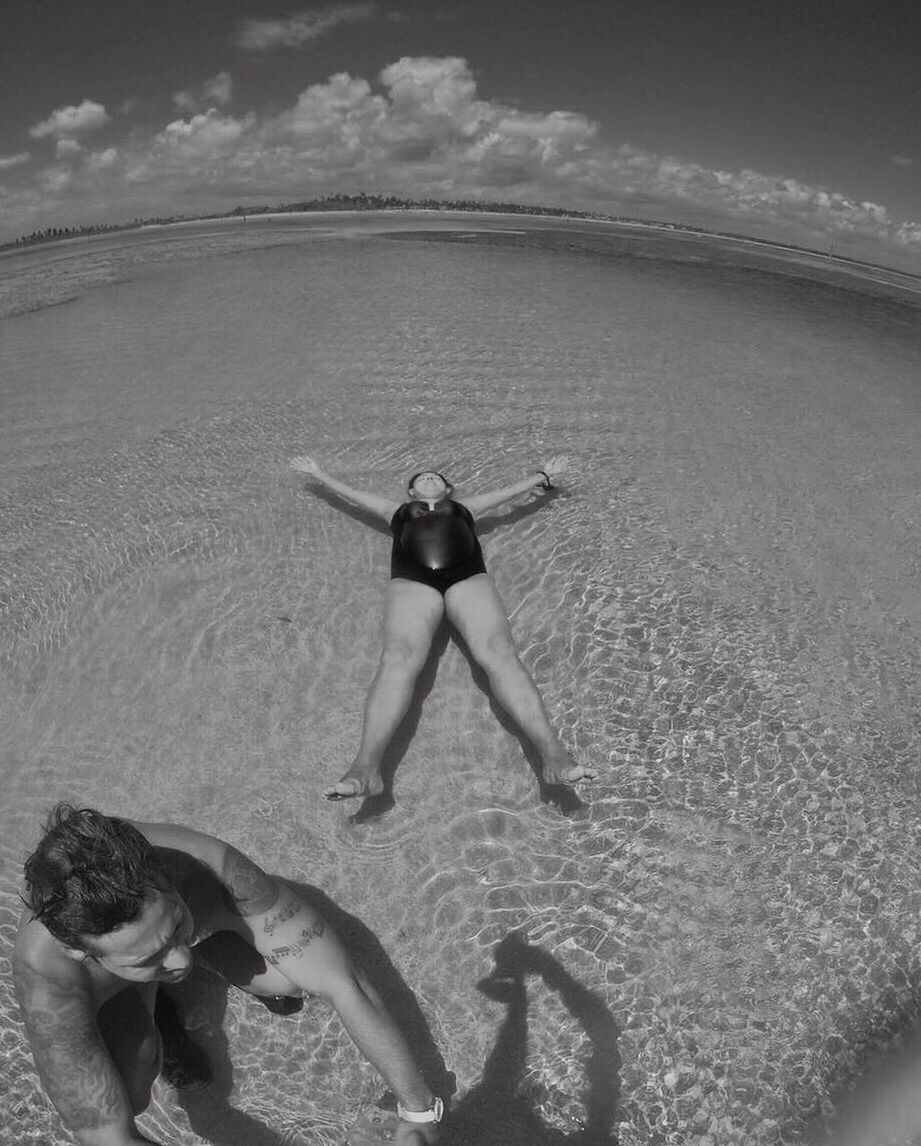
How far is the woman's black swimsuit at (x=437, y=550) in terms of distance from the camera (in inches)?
173

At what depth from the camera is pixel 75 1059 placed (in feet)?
6.74

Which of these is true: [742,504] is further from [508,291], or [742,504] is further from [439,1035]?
[508,291]

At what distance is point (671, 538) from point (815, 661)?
1.55 metres

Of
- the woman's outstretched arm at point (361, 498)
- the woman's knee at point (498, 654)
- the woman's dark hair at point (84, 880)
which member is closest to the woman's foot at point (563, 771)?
the woman's knee at point (498, 654)

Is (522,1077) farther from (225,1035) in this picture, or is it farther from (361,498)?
(361,498)

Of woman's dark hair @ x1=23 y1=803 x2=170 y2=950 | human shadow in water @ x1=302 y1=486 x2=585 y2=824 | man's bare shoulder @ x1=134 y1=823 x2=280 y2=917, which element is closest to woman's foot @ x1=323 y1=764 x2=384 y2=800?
human shadow in water @ x1=302 y1=486 x2=585 y2=824

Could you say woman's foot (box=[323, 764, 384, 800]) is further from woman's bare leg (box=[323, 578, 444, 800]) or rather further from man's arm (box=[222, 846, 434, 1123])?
man's arm (box=[222, 846, 434, 1123])

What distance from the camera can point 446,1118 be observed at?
274 centimetres

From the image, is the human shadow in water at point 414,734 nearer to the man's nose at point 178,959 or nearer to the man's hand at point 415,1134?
the man's hand at point 415,1134

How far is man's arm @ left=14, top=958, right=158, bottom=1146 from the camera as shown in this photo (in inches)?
78.0

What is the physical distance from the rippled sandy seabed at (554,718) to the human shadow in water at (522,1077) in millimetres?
12

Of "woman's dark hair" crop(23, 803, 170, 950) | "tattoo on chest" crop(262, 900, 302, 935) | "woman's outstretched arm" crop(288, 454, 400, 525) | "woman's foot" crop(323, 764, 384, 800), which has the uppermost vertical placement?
"woman's outstretched arm" crop(288, 454, 400, 525)

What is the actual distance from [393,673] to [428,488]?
4.75 feet

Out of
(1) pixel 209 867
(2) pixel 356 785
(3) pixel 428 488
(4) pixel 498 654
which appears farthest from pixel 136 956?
(3) pixel 428 488
